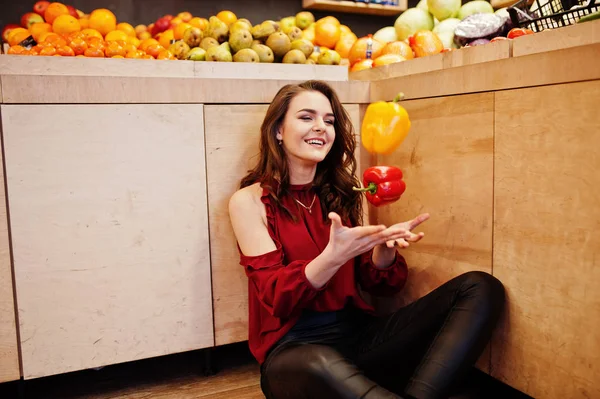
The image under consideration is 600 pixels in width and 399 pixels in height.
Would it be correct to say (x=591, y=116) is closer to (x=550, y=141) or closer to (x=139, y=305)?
(x=550, y=141)

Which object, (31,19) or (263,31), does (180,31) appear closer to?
(263,31)

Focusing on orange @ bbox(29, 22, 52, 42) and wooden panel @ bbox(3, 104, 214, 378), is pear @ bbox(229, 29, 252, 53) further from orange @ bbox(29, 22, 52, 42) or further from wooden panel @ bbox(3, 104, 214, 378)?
orange @ bbox(29, 22, 52, 42)

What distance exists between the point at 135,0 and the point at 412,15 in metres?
1.53

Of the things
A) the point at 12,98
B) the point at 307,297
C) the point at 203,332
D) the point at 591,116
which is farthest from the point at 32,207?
the point at 591,116

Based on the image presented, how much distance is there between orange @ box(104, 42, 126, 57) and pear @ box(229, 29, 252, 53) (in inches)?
15.4

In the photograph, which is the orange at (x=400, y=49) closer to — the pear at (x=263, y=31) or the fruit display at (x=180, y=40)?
the fruit display at (x=180, y=40)

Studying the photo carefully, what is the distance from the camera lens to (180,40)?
82.0 inches

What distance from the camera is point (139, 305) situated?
1.57 meters

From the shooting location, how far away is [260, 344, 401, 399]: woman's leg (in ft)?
3.61

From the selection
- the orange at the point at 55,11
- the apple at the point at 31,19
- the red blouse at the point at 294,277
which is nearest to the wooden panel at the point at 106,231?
the red blouse at the point at 294,277

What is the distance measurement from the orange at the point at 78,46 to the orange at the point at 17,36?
44cm

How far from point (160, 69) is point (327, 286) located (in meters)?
0.87

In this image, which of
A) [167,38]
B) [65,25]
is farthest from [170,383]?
[65,25]

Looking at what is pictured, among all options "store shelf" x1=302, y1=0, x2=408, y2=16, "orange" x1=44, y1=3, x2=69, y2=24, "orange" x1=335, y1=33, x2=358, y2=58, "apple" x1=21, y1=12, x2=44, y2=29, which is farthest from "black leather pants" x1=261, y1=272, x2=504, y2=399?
"store shelf" x1=302, y1=0, x2=408, y2=16
